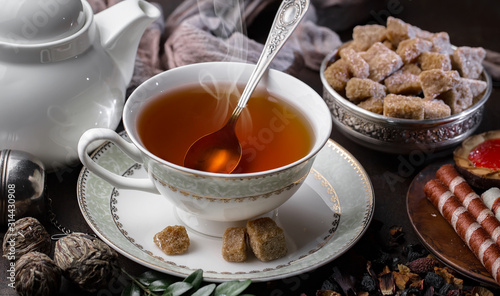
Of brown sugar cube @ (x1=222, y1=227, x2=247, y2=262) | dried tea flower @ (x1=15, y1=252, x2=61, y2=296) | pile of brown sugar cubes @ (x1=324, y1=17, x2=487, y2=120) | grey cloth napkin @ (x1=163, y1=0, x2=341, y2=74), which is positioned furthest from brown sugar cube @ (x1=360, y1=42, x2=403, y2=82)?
dried tea flower @ (x1=15, y1=252, x2=61, y2=296)

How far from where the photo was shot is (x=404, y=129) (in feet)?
6.65

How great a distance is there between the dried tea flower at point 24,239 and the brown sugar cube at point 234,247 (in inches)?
19.4

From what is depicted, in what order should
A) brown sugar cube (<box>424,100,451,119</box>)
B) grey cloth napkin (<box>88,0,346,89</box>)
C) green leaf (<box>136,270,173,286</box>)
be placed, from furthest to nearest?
grey cloth napkin (<box>88,0,346,89</box>), brown sugar cube (<box>424,100,451,119</box>), green leaf (<box>136,270,173,286</box>)

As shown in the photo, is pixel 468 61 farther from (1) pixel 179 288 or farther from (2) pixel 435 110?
(1) pixel 179 288

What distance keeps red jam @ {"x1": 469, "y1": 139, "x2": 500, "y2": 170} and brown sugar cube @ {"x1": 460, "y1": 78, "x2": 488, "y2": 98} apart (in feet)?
0.65

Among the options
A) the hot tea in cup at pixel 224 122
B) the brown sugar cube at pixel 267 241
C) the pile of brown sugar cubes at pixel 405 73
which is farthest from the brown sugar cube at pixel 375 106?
the brown sugar cube at pixel 267 241

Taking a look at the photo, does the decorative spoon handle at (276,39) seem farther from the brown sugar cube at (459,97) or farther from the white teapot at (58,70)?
the brown sugar cube at (459,97)

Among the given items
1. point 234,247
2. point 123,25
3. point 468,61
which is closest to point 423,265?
point 234,247

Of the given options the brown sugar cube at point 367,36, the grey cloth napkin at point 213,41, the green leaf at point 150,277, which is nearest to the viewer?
the green leaf at point 150,277

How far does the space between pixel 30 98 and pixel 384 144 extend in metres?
1.20

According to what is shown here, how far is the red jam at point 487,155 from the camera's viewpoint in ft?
6.45

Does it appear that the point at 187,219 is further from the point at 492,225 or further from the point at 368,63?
the point at 368,63

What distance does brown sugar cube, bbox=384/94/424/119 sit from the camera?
1.99m

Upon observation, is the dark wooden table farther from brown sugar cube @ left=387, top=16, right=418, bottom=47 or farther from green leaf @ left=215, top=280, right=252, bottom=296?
brown sugar cube @ left=387, top=16, right=418, bottom=47
